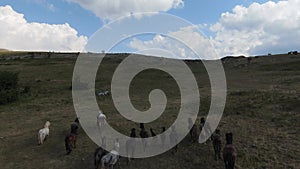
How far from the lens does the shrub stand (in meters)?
38.8

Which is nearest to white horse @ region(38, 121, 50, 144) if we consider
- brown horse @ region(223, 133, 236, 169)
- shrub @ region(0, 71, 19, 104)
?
brown horse @ region(223, 133, 236, 169)

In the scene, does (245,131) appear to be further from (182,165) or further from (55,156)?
(55,156)

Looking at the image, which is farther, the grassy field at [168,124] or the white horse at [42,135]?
the white horse at [42,135]

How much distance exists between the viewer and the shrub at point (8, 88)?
38753 mm

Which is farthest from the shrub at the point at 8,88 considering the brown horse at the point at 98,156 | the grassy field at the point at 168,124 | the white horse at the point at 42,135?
the brown horse at the point at 98,156

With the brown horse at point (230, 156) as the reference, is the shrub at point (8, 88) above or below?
above

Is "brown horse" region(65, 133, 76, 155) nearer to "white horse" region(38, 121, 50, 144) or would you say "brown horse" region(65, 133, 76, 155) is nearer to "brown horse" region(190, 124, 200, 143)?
"white horse" region(38, 121, 50, 144)

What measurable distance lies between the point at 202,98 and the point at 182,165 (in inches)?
747

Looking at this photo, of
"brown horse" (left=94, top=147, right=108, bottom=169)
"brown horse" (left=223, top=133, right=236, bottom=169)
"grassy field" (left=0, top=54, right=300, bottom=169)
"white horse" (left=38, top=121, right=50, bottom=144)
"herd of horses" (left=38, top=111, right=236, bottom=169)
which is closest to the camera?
"brown horse" (left=223, top=133, right=236, bottom=169)

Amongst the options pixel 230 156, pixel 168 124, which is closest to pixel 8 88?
pixel 168 124

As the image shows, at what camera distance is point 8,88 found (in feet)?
153

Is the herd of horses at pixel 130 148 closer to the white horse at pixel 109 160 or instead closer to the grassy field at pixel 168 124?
the white horse at pixel 109 160

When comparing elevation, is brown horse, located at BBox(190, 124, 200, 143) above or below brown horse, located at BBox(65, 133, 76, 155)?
above

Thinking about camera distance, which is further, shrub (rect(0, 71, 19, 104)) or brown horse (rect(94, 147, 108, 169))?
shrub (rect(0, 71, 19, 104))
